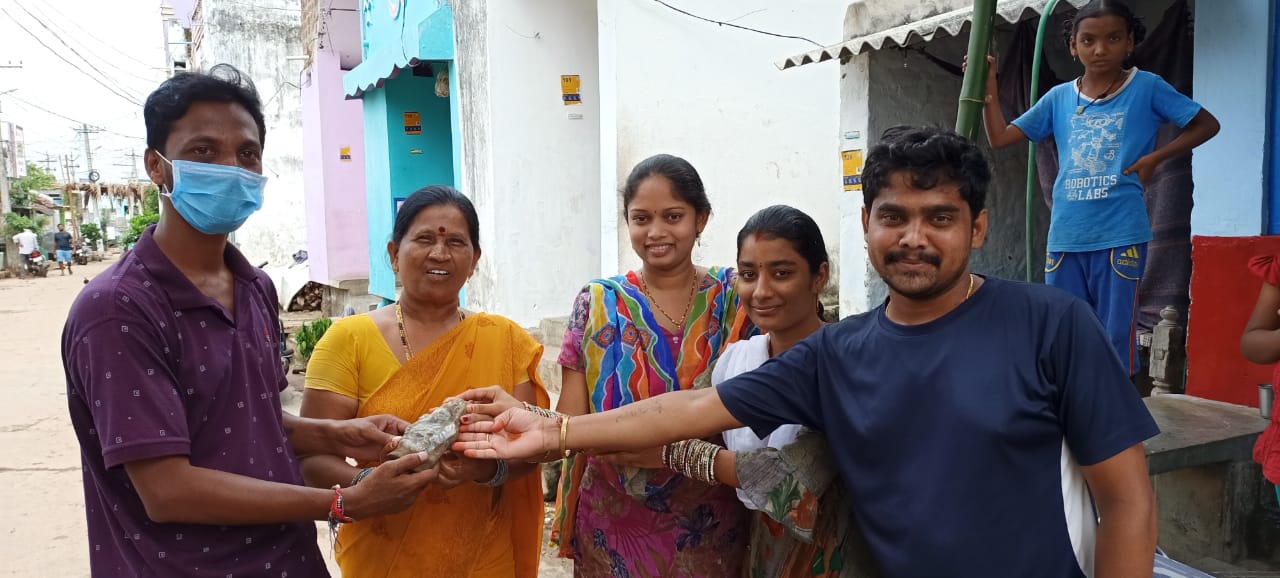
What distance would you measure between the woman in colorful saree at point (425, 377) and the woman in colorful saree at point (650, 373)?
223mm

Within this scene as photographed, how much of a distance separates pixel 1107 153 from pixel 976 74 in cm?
151

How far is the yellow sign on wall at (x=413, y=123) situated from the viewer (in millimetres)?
11297

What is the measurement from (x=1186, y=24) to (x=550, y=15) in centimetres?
537

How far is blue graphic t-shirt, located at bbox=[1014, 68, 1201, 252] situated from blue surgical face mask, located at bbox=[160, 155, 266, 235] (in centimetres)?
346

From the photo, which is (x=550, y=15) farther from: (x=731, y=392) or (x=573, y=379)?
(x=731, y=392)

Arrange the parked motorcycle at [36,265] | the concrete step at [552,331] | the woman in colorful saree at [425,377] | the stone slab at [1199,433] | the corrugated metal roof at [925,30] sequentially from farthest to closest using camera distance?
1. the parked motorcycle at [36,265]
2. the concrete step at [552,331]
3. the corrugated metal roof at [925,30]
4. the stone slab at [1199,433]
5. the woman in colorful saree at [425,377]

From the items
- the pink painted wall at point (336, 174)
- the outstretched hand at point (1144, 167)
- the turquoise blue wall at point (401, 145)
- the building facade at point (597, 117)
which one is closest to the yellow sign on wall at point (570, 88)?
the building facade at point (597, 117)

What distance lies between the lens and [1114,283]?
3707 millimetres

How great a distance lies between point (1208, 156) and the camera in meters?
4.07

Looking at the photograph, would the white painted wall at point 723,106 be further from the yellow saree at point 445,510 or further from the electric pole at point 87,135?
the electric pole at point 87,135

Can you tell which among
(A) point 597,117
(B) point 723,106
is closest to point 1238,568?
(B) point 723,106

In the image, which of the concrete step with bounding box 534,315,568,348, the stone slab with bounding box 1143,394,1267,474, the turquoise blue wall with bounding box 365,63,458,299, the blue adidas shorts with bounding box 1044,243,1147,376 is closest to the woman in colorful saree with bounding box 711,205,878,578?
the stone slab with bounding box 1143,394,1267,474

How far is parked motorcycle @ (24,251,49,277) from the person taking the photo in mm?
28344

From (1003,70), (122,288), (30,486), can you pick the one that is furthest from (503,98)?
(122,288)
